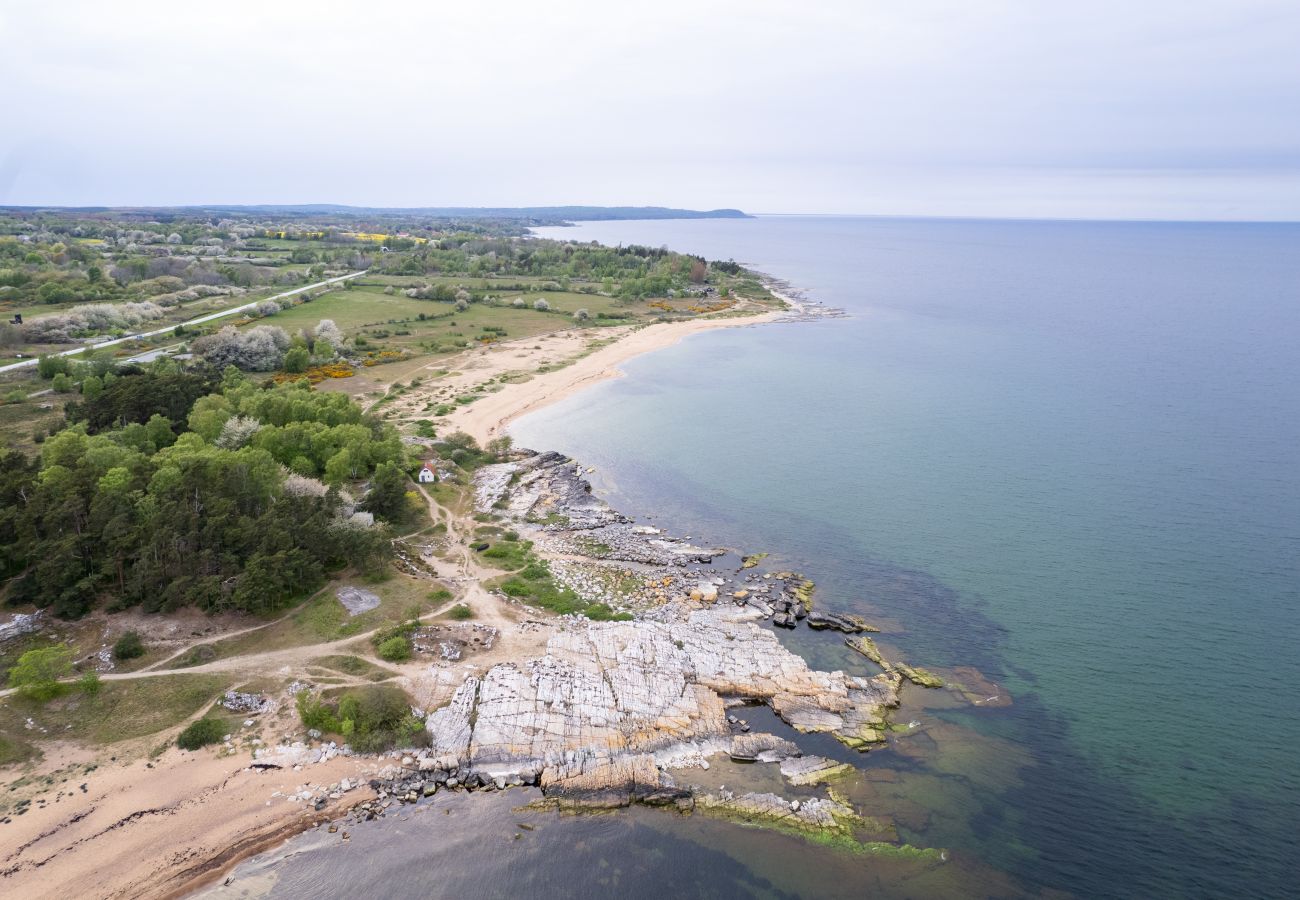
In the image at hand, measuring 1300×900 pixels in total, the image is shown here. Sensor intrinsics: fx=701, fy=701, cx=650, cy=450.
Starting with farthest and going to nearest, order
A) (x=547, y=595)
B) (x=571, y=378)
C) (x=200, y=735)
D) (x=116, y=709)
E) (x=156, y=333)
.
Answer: (x=156, y=333) < (x=571, y=378) < (x=547, y=595) < (x=116, y=709) < (x=200, y=735)

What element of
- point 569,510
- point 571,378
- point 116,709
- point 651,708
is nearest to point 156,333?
point 571,378

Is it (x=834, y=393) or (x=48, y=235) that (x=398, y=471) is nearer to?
(x=834, y=393)

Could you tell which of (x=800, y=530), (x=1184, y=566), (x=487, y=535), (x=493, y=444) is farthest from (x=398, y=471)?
(x=1184, y=566)

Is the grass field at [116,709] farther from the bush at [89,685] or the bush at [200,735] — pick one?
the bush at [200,735]

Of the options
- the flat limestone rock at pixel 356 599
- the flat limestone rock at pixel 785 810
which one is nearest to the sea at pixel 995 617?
the flat limestone rock at pixel 785 810

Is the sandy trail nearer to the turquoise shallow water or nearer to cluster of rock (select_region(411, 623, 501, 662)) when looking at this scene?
the turquoise shallow water

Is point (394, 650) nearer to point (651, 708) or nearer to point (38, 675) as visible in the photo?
point (651, 708)
